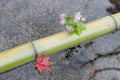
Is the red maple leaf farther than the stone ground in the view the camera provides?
No

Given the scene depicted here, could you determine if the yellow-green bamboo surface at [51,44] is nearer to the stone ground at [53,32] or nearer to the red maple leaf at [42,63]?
the red maple leaf at [42,63]

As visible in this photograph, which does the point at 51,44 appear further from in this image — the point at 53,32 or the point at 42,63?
the point at 53,32

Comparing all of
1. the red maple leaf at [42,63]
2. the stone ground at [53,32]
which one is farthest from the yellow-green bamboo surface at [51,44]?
the stone ground at [53,32]

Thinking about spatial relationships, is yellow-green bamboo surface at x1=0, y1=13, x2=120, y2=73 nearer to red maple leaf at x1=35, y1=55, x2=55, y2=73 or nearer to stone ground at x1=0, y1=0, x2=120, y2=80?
red maple leaf at x1=35, y1=55, x2=55, y2=73

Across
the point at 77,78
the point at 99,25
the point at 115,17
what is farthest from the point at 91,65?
the point at 115,17

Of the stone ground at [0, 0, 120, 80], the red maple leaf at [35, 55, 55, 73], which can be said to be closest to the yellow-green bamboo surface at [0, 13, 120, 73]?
the red maple leaf at [35, 55, 55, 73]

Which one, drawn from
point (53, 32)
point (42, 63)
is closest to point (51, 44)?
point (42, 63)
